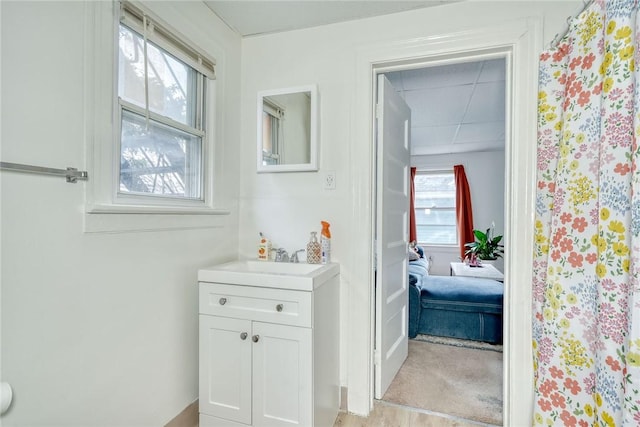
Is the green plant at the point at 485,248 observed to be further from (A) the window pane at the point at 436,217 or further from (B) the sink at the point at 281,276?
(B) the sink at the point at 281,276

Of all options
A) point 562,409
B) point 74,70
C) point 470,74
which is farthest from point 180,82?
point 562,409

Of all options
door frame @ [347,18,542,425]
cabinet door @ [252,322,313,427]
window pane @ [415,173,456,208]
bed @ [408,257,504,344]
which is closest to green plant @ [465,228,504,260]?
window pane @ [415,173,456,208]

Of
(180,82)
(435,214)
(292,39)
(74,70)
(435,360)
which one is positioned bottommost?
(435,360)

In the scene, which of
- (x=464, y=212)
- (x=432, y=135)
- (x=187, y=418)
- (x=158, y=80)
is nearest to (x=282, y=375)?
(x=187, y=418)

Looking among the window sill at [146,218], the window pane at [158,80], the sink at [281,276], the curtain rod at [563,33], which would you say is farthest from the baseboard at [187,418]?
the curtain rod at [563,33]

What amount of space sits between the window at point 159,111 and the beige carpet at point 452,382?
1840 millimetres

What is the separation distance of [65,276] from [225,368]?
834 millimetres

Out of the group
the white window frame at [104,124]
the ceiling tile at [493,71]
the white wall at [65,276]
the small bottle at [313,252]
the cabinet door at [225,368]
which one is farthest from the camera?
the ceiling tile at [493,71]

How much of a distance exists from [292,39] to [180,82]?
0.74m

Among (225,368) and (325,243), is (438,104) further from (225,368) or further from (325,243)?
(225,368)

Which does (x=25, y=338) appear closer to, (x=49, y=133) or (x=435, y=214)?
(x=49, y=133)

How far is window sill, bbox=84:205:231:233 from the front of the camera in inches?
48.8

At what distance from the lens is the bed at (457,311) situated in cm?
294

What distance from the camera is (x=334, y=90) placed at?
1961 millimetres
